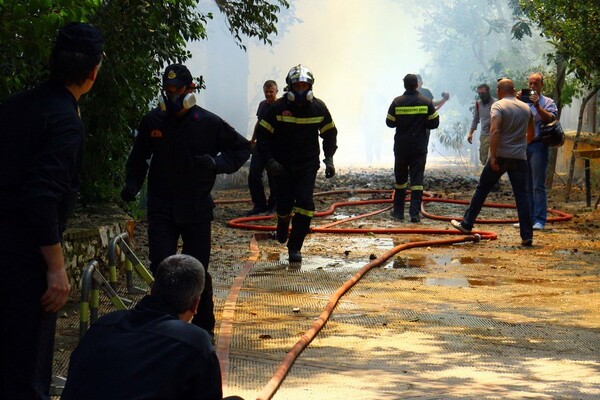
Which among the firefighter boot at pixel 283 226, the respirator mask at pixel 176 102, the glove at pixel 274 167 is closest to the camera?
the respirator mask at pixel 176 102

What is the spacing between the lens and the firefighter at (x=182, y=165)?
7.07m

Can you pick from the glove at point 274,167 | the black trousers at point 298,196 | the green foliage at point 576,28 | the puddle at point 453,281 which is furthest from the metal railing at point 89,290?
the green foliage at point 576,28

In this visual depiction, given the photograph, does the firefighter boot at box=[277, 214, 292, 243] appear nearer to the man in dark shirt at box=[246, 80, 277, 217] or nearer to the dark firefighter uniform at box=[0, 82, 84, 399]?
the man in dark shirt at box=[246, 80, 277, 217]

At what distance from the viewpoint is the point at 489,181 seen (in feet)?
42.1

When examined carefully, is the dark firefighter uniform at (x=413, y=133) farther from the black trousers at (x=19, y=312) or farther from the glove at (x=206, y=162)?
the black trousers at (x=19, y=312)

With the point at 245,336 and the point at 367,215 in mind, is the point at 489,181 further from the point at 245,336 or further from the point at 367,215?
the point at 245,336

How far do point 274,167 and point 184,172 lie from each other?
3.77 meters

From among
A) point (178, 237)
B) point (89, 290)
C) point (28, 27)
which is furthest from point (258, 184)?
point (89, 290)

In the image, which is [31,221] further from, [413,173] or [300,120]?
[413,173]

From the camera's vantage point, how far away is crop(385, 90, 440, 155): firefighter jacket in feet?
49.8

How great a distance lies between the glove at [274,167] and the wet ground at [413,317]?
88 centimetres

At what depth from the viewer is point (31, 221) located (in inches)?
172

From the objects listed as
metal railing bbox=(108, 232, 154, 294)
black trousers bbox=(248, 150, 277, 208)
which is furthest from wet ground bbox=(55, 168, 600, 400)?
black trousers bbox=(248, 150, 277, 208)

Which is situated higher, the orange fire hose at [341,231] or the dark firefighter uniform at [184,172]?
the dark firefighter uniform at [184,172]
